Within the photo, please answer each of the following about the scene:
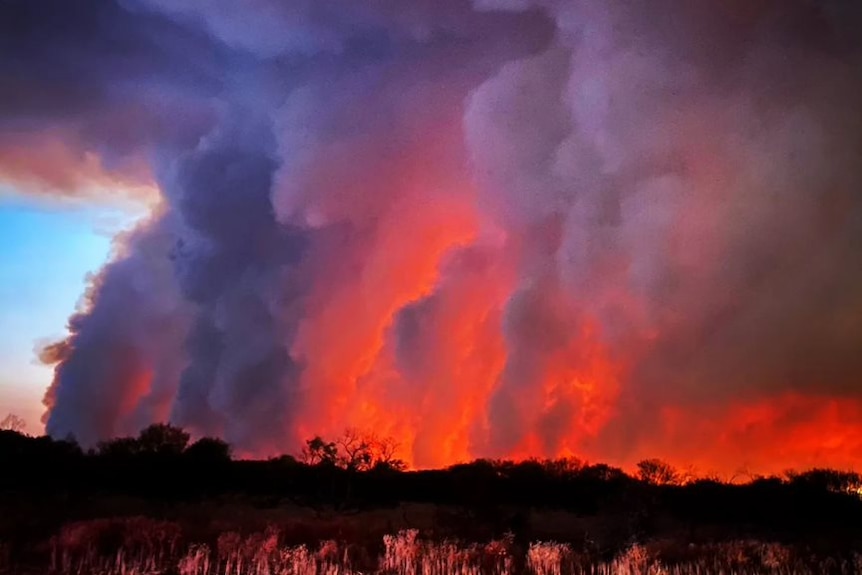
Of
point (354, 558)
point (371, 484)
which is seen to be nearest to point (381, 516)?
point (371, 484)

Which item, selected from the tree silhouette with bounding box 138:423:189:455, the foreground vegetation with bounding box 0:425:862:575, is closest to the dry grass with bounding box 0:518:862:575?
the foreground vegetation with bounding box 0:425:862:575

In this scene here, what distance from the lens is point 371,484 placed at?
205 ft

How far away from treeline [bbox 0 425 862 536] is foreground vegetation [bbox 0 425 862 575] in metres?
0.17

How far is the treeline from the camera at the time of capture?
50.9 metres

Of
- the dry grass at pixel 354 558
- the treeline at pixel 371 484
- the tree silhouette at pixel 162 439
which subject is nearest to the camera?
the dry grass at pixel 354 558

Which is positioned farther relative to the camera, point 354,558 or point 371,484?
point 371,484

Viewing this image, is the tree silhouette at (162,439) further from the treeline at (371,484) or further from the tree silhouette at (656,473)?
the tree silhouette at (656,473)

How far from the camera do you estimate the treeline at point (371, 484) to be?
167ft

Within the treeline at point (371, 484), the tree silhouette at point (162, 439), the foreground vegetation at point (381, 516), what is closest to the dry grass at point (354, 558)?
the foreground vegetation at point (381, 516)

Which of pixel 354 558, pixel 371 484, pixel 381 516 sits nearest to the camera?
pixel 354 558

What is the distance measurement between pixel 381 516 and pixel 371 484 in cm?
1232

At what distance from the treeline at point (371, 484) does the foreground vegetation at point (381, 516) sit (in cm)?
17

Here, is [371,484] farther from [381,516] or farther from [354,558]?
[354,558]

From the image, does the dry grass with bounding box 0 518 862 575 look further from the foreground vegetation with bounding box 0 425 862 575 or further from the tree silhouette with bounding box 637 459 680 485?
the tree silhouette with bounding box 637 459 680 485
